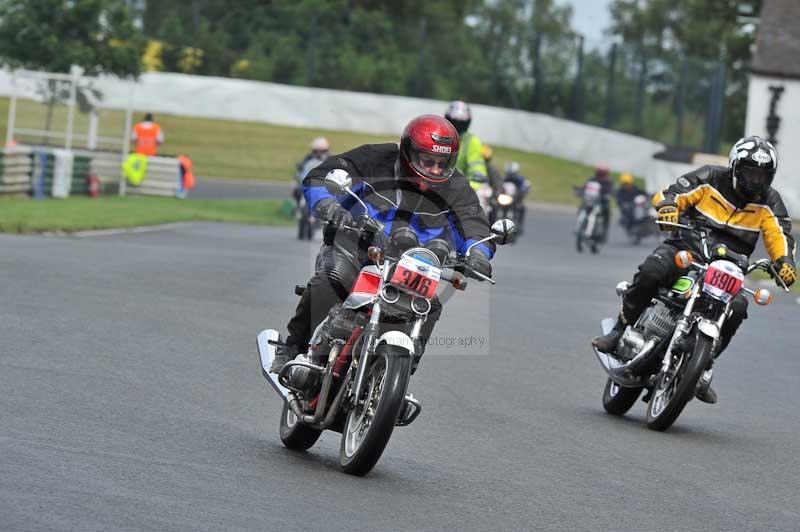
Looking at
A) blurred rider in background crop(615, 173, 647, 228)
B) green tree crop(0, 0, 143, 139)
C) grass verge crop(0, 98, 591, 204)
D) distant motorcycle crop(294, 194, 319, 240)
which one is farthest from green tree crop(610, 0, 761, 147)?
distant motorcycle crop(294, 194, 319, 240)

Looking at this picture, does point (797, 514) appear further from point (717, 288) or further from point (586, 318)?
point (586, 318)

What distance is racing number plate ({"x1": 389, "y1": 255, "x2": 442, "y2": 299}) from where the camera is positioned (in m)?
7.28

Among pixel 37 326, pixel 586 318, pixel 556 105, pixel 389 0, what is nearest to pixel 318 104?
pixel 556 105

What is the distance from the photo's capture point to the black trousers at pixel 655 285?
1034 cm

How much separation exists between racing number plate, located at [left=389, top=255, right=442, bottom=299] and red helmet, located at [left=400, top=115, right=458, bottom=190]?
63 centimetres

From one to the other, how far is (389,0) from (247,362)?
56266 millimetres

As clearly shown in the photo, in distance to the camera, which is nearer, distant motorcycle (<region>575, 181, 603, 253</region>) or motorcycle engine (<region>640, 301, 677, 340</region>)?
motorcycle engine (<region>640, 301, 677, 340</region>)

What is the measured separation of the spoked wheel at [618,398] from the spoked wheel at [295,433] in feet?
10.0

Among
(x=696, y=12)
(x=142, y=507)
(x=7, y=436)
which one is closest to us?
(x=142, y=507)

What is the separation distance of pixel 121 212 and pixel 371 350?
66.8 feet

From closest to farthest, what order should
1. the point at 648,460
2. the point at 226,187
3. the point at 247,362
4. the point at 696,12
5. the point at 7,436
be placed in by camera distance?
the point at 7,436 → the point at 648,460 → the point at 247,362 → the point at 226,187 → the point at 696,12

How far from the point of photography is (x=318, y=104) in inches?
1971

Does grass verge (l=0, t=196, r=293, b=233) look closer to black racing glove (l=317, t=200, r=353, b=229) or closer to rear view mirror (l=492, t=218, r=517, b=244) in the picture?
black racing glove (l=317, t=200, r=353, b=229)

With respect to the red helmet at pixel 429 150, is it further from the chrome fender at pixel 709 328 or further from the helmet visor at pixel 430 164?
the chrome fender at pixel 709 328
